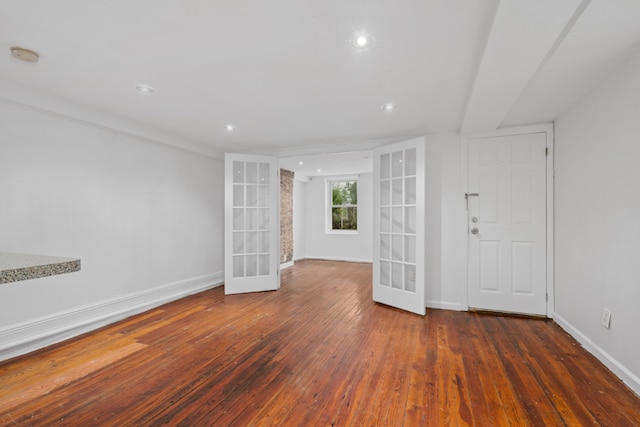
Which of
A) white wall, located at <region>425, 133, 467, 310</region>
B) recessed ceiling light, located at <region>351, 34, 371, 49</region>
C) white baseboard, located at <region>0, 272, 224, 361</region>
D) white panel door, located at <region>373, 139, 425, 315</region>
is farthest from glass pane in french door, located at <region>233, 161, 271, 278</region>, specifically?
recessed ceiling light, located at <region>351, 34, 371, 49</region>

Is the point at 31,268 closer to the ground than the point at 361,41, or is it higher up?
closer to the ground

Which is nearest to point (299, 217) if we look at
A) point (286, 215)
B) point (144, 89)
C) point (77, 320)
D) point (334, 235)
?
point (286, 215)

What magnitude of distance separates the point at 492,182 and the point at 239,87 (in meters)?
3.09

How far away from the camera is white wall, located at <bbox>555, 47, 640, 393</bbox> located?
1940 millimetres

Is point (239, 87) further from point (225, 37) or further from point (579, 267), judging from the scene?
point (579, 267)

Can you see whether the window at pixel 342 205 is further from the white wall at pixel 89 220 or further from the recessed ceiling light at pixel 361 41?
the recessed ceiling light at pixel 361 41

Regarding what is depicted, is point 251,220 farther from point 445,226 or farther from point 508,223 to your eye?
point 508,223

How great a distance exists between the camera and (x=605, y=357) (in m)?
2.20

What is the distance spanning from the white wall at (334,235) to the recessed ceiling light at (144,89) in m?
5.48

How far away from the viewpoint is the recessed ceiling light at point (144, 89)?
2393mm

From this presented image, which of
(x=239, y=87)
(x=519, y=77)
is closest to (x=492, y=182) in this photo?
(x=519, y=77)

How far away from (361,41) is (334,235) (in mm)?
6156

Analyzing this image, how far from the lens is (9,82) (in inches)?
91.1

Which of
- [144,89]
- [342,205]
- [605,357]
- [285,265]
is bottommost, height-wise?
[285,265]
